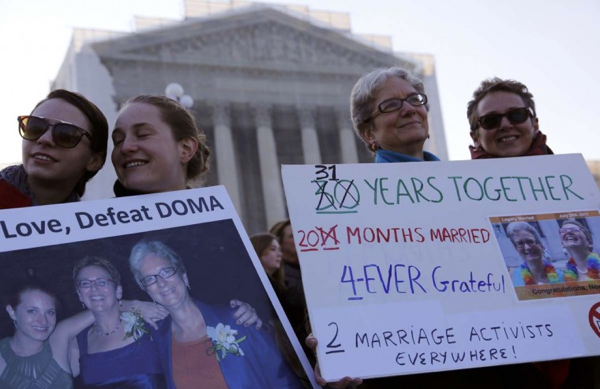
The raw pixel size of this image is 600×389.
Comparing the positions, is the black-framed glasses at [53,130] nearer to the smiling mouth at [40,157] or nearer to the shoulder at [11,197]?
the smiling mouth at [40,157]

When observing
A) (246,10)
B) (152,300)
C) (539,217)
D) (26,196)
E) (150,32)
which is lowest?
(152,300)

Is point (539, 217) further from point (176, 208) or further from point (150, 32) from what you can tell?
point (150, 32)

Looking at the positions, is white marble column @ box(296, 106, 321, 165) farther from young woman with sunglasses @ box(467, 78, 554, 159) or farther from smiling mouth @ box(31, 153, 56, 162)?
smiling mouth @ box(31, 153, 56, 162)

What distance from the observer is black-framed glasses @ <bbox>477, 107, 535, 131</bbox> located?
126 inches

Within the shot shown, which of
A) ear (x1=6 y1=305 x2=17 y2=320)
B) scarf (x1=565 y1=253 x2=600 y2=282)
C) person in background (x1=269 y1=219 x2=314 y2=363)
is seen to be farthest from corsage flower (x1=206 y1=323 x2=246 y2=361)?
scarf (x1=565 y1=253 x2=600 y2=282)

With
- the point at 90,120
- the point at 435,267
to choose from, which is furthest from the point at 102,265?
the point at 435,267

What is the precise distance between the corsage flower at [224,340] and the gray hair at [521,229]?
3.34 feet

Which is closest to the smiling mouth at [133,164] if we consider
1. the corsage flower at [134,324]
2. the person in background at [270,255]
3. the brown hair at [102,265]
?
the brown hair at [102,265]

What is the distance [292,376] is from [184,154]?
0.88 meters

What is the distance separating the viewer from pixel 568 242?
8.51ft

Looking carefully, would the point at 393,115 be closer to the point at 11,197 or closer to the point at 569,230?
the point at 569,230

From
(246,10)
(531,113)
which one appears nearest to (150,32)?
(246,10)

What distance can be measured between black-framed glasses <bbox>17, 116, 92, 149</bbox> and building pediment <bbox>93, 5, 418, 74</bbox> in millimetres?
25101

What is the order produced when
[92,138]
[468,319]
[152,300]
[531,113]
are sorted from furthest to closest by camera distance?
[531,113] < [92,138] < [468,319] < [152,300]
